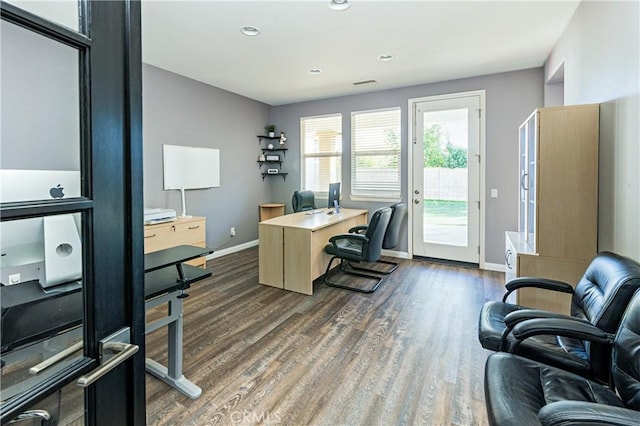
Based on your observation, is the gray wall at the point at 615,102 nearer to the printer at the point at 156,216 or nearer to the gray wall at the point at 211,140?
the printer at the point at 156,216

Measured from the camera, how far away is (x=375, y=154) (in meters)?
5.37

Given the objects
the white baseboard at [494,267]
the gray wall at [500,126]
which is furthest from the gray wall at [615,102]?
the white baseboard at [494,267]

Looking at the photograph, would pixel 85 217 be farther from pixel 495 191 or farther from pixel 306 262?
pixel 495 191

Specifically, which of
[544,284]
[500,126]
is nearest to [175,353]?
[544,284]

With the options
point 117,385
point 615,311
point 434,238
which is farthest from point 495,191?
point 117,385

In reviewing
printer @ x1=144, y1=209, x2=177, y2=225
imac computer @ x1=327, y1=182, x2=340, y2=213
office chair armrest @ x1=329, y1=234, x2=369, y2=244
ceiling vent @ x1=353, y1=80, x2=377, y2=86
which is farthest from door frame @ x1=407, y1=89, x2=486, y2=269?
printer @ x1=144, y1=209, x2=177, y2=225

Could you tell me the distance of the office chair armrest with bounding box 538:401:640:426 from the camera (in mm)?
937

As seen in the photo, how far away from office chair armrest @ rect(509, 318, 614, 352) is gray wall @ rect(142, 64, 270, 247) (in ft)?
13.7

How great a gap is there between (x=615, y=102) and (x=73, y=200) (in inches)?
113

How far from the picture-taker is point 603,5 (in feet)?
7.34

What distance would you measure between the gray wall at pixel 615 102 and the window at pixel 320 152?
141 inches

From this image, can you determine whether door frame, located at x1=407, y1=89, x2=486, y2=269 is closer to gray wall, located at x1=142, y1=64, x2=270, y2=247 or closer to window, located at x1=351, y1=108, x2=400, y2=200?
window, located at x1=351, y1=108, x2=400, y2=200

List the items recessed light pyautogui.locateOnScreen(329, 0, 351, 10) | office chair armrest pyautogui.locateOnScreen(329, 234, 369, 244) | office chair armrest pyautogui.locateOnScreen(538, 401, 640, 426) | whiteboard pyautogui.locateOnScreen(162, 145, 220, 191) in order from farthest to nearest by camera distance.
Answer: whiteboard pyautogui.locateOnScreen(162, 145, 220, 191) < office chair armrest pyautogui.locateOnScreen(329, 234, 369, 244) < recessed light pyautogui.locateOnScreen(329, 0, 351, 10) < office chair armrest pyautogui.locateOnScreen(538, 401, 640, 426)

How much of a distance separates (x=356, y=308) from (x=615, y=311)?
211 centimetres
